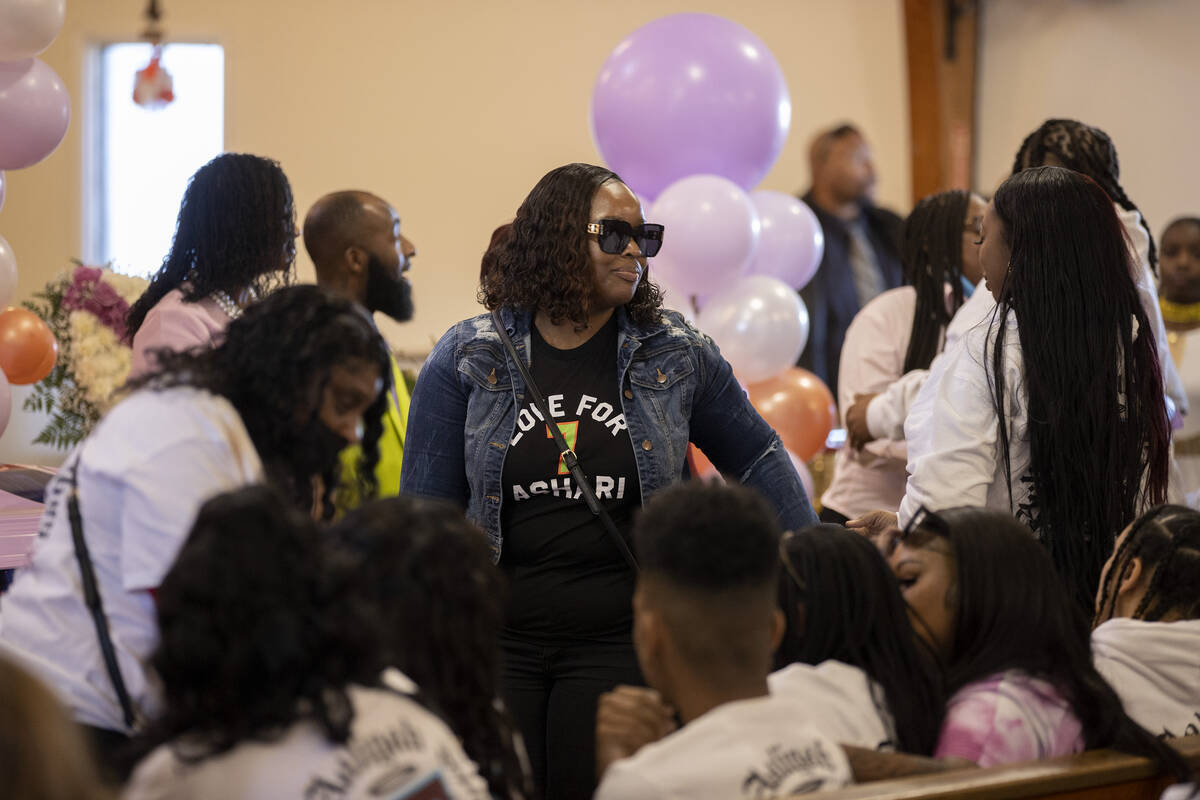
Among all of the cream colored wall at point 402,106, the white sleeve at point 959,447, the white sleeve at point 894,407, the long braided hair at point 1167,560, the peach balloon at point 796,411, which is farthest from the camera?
the cream colored wall at point 402,106

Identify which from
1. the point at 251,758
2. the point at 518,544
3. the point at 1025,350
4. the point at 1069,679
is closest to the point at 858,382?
the point at 1025,350

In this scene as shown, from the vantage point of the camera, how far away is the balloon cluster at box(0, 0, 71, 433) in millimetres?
3221

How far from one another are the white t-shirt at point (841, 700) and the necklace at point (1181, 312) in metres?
3.33

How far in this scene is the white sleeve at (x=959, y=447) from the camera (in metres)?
2.15

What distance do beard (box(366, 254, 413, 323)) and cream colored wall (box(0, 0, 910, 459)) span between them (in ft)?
10.8

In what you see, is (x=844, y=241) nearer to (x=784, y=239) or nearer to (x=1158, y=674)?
(x=784, y=239)

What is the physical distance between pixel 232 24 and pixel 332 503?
567 centimetres

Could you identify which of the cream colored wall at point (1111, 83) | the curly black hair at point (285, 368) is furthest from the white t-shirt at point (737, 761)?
the cream colored wall at point (1111, 83)

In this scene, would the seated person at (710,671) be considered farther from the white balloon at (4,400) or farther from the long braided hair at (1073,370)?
the white balloon at (4,400)

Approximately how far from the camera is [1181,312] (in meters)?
4.54

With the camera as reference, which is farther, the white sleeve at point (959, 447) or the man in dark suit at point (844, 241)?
the man in dark suit at point (844, 241)

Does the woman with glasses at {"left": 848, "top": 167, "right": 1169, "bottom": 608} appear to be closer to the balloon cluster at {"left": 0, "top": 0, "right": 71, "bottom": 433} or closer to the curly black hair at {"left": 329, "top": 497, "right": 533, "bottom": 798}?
the curly black hair at {"left": 329, "top": 497, "right": 533, "bottom": 798}

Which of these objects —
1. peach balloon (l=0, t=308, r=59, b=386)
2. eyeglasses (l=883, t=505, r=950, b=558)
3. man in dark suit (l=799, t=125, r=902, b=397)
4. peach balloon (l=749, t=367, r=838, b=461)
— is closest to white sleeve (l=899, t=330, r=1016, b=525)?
eyeglasses (l=883, t=505, r=950, b=558)

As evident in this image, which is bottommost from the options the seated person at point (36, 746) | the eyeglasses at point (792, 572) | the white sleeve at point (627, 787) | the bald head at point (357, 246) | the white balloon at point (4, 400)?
the white sleeve at point (627, 787)
